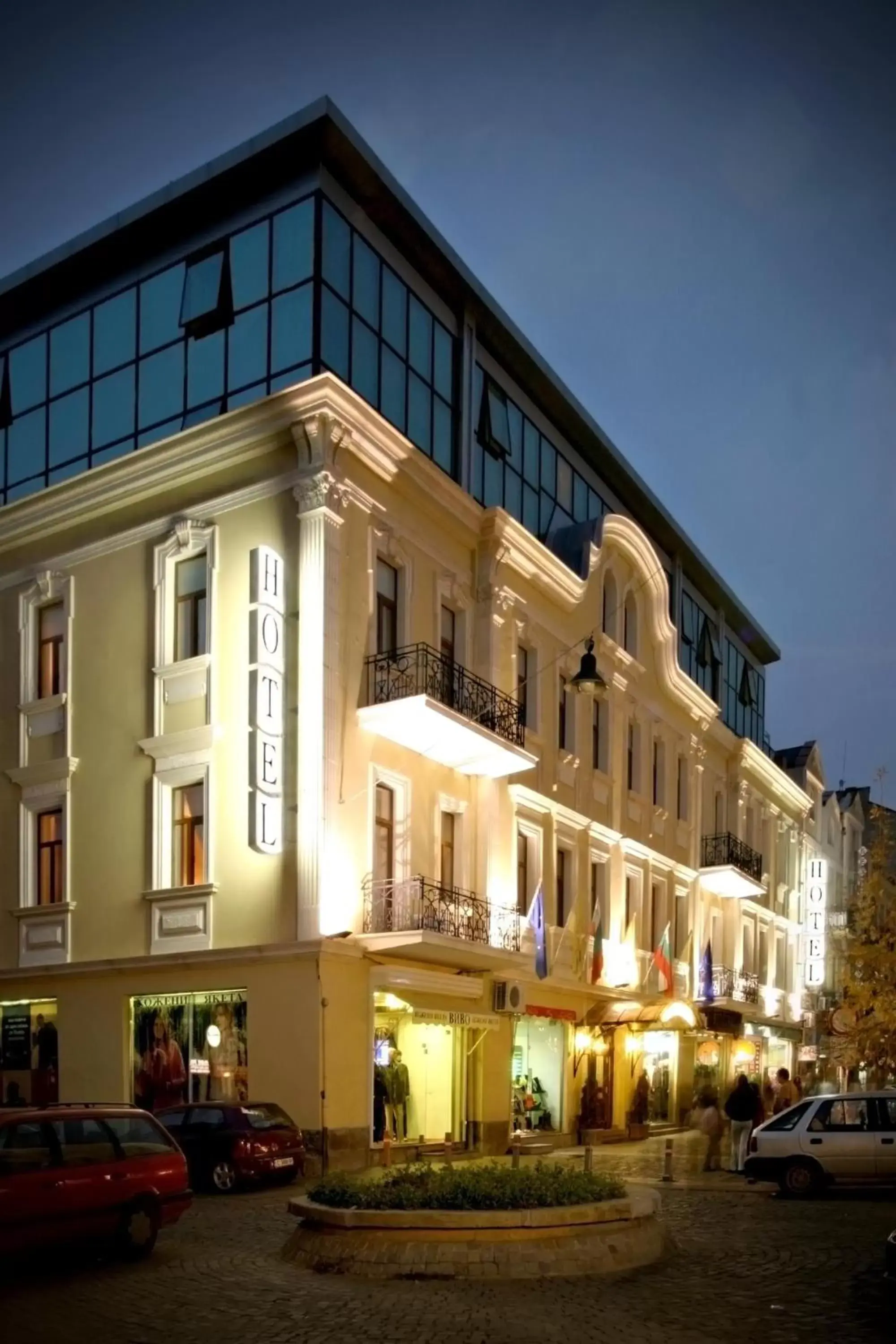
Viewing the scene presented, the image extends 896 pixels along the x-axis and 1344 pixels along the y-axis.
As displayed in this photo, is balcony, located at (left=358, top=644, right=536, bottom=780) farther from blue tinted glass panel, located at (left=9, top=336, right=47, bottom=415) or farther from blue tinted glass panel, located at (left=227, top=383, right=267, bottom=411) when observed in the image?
blue tinted glass panel, located at (left=9, top=336, right=47, bottom=415)

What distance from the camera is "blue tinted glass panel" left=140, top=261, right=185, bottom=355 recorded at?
26828 millimetres

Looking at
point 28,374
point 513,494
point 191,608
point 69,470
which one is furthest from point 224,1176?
point 28,374

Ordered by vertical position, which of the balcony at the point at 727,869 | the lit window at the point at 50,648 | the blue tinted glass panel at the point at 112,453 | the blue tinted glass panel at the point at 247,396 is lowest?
the balcony at the point at 727,869

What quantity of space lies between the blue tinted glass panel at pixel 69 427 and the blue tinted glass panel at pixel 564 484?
37.8 ft

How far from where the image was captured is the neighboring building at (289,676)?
23.7m

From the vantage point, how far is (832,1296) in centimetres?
1243

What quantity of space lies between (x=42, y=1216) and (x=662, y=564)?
31567 millimetres

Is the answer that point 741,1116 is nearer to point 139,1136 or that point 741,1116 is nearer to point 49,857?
point 139,1136

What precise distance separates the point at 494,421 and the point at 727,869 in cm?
1656

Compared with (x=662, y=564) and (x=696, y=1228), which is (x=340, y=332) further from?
(x=662, y=564)

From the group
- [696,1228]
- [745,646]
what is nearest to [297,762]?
[696,1228]

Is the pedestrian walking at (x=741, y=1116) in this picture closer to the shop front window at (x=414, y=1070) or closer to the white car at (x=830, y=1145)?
the white car at (x=830, y=1145)

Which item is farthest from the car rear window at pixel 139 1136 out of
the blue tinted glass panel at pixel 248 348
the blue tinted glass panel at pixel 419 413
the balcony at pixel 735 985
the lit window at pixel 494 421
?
the balcony at pixel 735 985

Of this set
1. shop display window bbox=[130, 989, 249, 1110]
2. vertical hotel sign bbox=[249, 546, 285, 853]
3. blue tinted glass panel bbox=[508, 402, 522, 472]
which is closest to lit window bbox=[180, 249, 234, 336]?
vertical hotel sign bbox=[249, 546, 285, 853]
